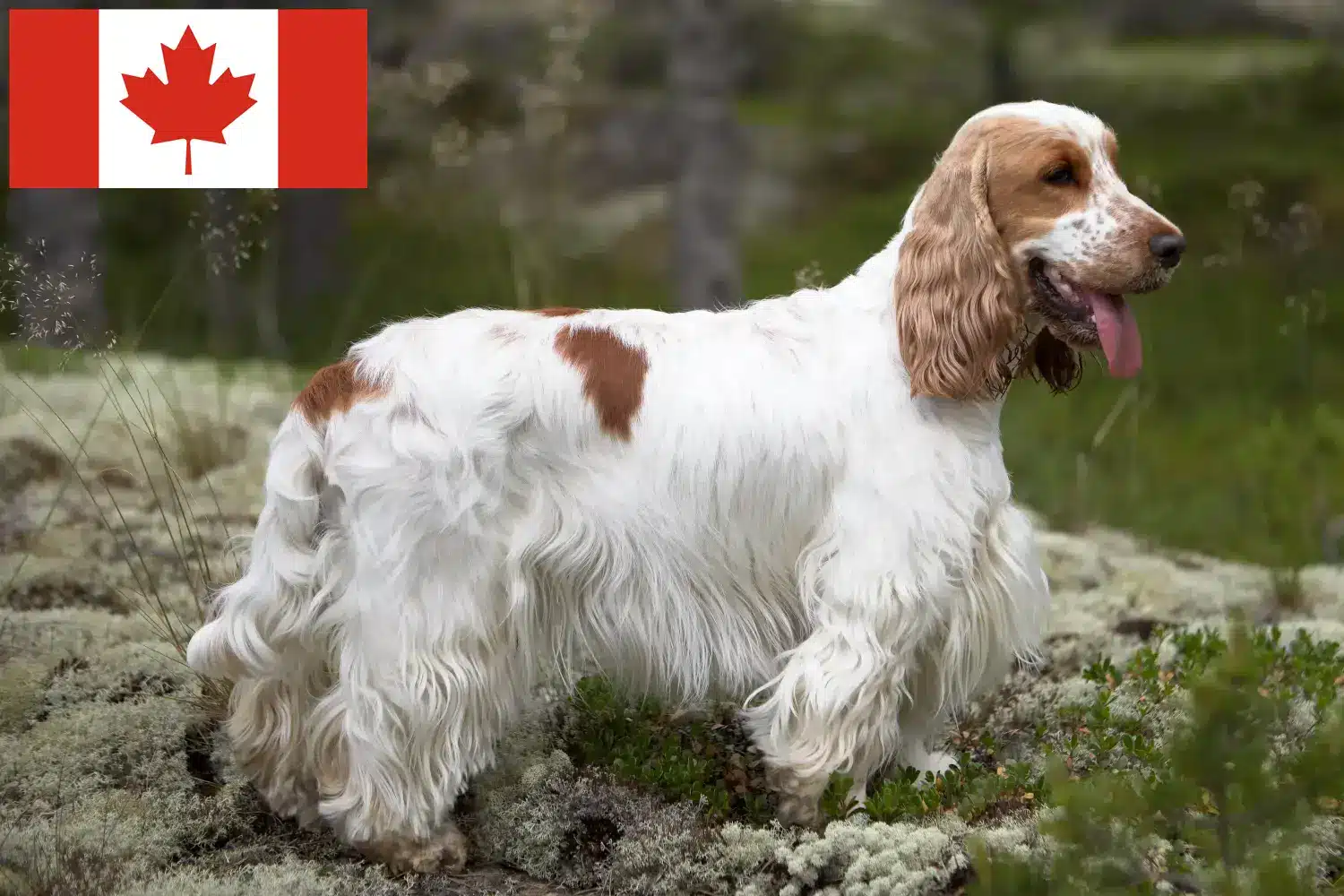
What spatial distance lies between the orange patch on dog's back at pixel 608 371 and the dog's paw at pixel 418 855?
1.07 metres

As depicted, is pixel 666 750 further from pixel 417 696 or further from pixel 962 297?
pixel 962 297

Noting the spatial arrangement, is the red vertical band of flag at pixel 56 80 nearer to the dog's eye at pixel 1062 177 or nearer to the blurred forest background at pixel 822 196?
the blurred forest background at pixel 822 196

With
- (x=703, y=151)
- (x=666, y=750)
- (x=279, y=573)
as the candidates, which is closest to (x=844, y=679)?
(x=666, y=750)

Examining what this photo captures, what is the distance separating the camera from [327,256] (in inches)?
541

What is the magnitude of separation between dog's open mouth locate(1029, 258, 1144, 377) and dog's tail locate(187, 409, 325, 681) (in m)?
1.72

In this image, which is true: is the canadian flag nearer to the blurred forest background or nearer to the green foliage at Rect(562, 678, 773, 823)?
the blurred forest background

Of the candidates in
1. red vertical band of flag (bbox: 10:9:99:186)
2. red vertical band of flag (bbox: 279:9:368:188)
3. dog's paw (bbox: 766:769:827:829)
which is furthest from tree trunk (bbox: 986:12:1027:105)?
dog's paw (bbox: 766:769:827:829)

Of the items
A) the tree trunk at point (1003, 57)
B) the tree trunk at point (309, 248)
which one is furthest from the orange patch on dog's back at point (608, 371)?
the tree trunk at point (1003, 57)

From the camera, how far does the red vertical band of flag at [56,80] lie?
532cm

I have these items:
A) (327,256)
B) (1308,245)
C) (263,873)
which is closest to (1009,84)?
(327,256)

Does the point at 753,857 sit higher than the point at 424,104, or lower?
lower

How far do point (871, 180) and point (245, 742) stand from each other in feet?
48.6

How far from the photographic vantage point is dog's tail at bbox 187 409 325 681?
323 cm

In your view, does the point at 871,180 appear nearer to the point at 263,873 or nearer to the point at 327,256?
the point at 327,256
